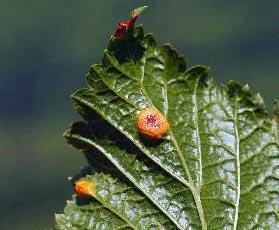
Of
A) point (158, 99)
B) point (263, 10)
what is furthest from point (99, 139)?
point (263, 10)

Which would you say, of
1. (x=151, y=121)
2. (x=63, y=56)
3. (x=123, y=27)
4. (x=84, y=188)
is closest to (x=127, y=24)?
(x=123, y=27)

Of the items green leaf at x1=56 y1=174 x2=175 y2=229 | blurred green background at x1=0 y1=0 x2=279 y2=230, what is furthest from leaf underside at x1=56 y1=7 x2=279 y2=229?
blurred green background at x1=0 y1=0 x2=279 y2=230

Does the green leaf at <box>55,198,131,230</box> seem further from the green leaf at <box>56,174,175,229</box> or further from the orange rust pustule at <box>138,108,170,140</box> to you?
the orange rust pustule at <box>138,108,170,140</box>

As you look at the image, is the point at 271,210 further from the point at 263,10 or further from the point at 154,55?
the point at 263,10

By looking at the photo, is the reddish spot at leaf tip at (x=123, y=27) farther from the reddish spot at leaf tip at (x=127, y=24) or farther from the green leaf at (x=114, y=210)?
the green leaf at (x=114, y=210)

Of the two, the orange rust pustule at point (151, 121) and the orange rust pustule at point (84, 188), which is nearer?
the orange rust pustule at point (151, 121)

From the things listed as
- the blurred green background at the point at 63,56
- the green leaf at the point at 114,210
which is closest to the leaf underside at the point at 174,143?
the green leaf at the point at 114,210
